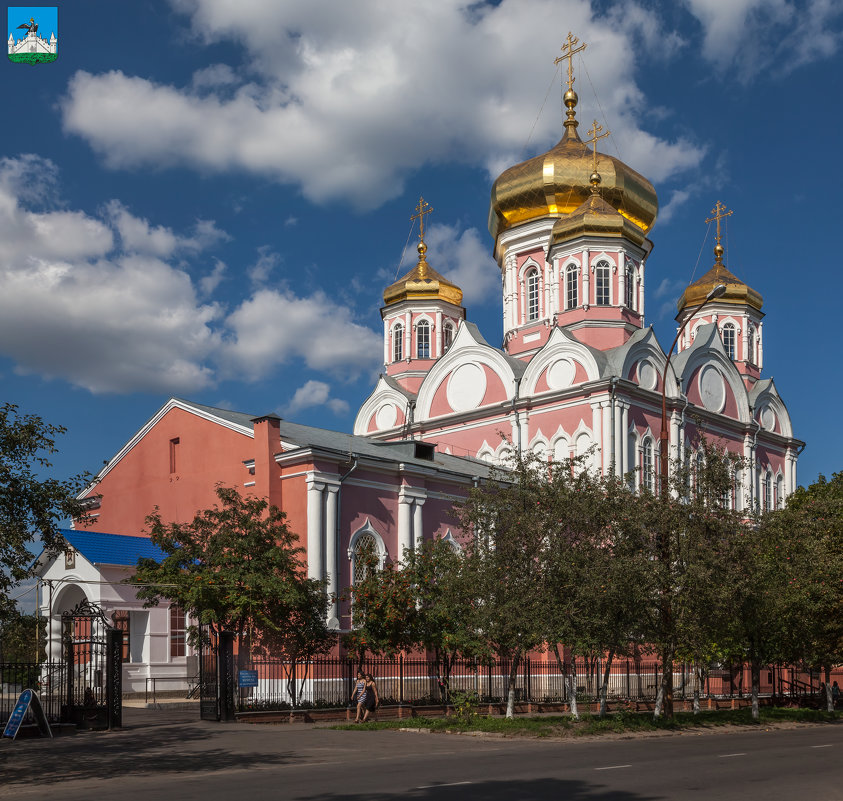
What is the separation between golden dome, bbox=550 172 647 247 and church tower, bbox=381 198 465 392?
816 cm

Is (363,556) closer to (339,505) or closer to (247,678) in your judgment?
(339,505)

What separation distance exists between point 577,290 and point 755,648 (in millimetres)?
18079

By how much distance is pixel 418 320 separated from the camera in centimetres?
4794

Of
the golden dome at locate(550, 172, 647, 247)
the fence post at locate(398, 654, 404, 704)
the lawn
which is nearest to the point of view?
the lawn

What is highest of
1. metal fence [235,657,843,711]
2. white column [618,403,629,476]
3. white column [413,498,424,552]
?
white column [618,403,629,476]

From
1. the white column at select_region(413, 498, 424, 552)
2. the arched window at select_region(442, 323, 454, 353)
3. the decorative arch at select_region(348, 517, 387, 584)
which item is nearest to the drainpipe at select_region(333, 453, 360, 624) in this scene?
the decorative arch at select_region(348, 517, 387, 584)

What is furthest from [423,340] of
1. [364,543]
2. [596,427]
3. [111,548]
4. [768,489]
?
[111,548]

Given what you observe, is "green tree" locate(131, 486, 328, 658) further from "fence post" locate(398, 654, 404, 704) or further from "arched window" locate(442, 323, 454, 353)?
"arched window" locate(442, 323, 454, 353)

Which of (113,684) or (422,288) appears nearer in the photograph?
(113,684)

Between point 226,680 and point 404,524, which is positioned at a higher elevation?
point 404,524

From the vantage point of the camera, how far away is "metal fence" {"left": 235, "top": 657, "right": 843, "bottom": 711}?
25.5 metres

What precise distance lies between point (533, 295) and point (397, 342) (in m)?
7.35

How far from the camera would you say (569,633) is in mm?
21312

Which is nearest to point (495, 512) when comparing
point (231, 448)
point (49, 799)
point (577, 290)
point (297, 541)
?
point (297, 541)
